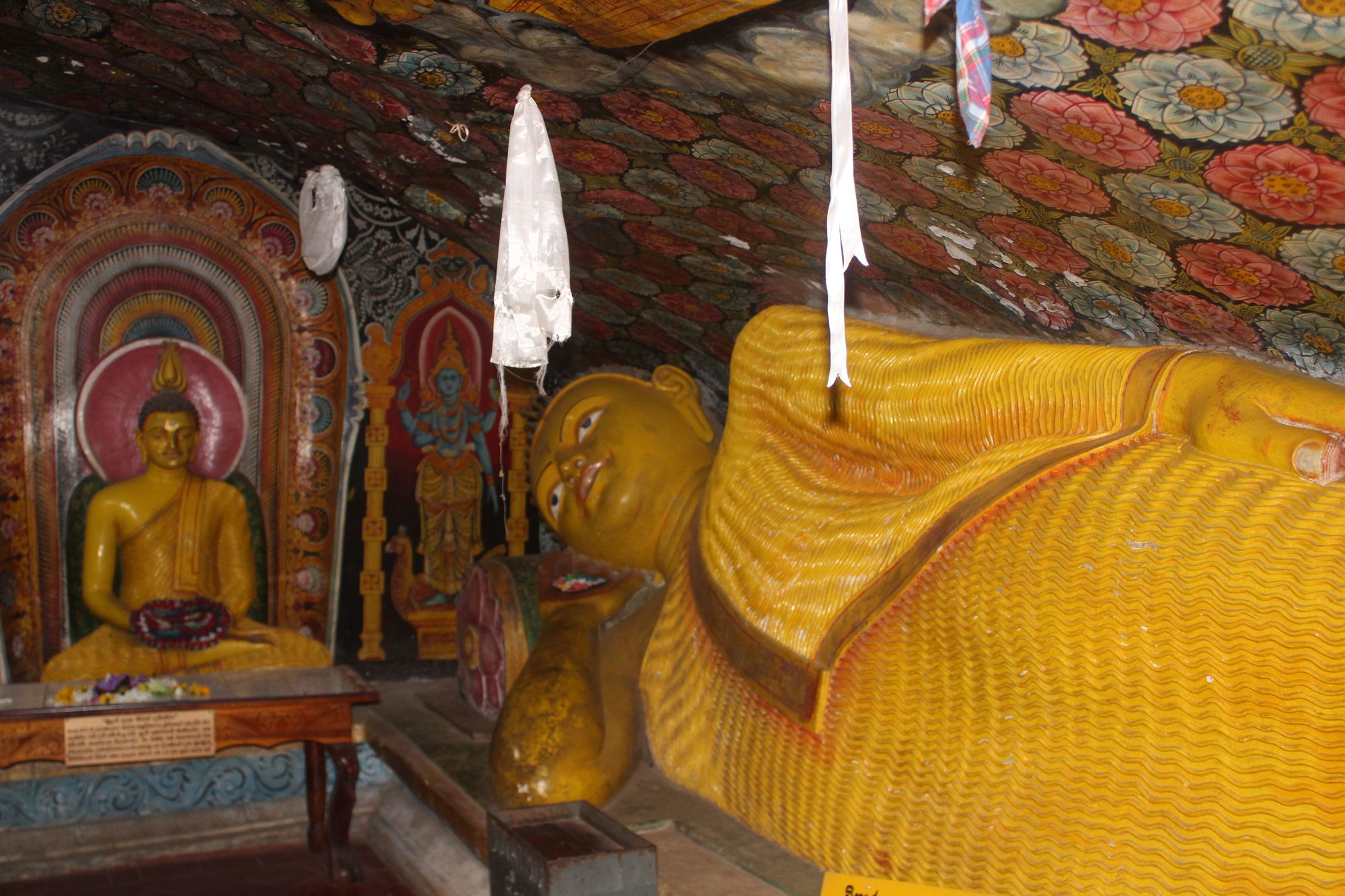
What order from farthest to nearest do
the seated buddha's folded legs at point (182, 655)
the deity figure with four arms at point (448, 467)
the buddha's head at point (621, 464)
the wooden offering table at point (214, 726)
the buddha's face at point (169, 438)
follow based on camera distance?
the deity figure with four arms at point (448, 467) < the buddha's face at point (169, 438) < the seated buddha's folded legs at point (182, 655) < the buddha's head at point (621, 464) < the wooden offering table at point (214, 726)

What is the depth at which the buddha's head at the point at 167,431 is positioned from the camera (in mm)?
4605

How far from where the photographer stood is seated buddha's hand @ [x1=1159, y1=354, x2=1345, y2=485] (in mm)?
1915

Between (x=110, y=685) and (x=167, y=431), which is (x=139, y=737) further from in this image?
(x=167, y=431)

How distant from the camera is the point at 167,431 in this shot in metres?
4.61

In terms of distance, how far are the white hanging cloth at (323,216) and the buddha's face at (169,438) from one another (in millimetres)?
875

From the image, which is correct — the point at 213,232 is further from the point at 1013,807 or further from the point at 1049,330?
the point at 1013,807

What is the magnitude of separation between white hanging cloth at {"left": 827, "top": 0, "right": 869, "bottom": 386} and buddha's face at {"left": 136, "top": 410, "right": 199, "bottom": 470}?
3504mm

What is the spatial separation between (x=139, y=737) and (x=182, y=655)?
3.07 ft

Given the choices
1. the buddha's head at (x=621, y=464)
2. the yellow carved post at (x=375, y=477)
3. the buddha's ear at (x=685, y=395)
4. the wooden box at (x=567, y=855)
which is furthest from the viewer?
the yellow carved post at (x=375, y=477)

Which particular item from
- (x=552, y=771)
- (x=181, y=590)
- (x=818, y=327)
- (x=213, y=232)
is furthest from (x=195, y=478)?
(x=818, y=327)

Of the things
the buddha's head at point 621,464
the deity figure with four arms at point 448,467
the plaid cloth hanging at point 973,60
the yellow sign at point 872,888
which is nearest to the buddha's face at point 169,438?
the deity figure with four arms at point 448,467

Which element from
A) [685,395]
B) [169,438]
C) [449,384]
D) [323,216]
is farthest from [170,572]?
[685,395]

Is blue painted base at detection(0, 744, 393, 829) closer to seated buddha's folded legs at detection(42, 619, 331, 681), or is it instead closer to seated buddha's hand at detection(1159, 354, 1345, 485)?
seated buddha's folded legs at detection(42, 619, 331, 681)

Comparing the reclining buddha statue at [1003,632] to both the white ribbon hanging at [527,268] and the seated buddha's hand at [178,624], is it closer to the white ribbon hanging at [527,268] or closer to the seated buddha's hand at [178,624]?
the white ribbon hanging at [527,268]
